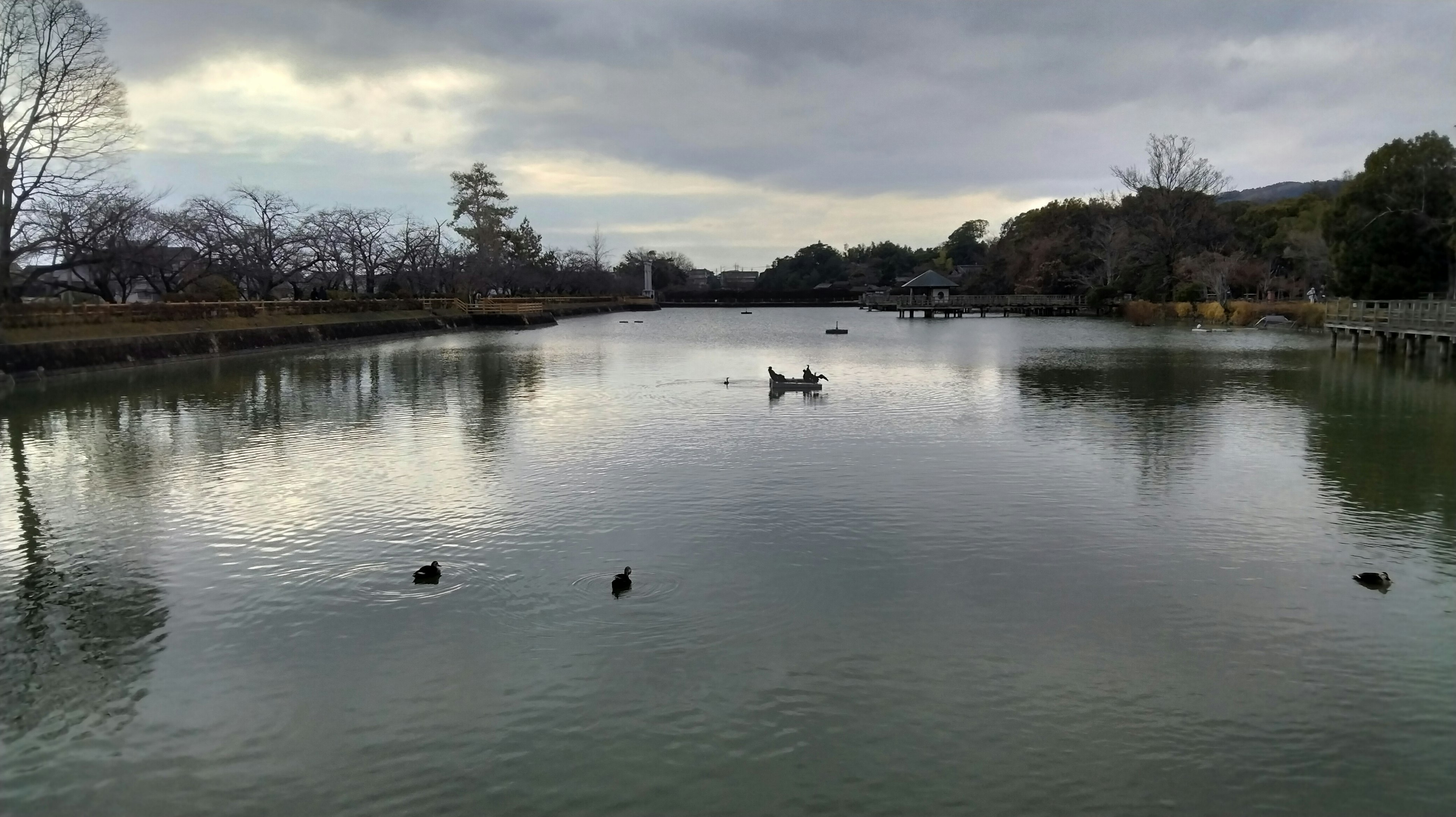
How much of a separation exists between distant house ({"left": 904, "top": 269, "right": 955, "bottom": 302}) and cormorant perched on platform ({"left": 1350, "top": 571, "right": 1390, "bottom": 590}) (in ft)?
233

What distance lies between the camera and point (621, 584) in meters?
7.57

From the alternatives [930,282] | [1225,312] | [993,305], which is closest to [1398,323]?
[1225,312]

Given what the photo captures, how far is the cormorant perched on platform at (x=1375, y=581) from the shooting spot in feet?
25.3

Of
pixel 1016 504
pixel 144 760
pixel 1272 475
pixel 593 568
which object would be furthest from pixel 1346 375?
pixel 144 760

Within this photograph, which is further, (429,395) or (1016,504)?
(429,395)

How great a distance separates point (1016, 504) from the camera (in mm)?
10398

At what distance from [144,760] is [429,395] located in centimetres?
1634

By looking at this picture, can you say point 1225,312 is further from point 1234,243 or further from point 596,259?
point 596,259

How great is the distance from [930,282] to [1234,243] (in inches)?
937

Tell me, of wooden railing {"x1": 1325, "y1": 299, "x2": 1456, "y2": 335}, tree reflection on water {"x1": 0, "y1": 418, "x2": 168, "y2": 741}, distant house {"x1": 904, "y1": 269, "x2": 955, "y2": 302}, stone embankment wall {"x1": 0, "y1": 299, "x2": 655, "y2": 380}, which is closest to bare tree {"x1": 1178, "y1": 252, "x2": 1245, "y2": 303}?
distant house {"x1": 904, "y1": 269, "x2": 955, "y2": 302}

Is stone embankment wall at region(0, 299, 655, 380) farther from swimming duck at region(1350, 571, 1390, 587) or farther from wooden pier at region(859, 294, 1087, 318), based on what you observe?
wooden pier at region(859, 294, 1087, 318)

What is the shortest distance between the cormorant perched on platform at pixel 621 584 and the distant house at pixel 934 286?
72.4m

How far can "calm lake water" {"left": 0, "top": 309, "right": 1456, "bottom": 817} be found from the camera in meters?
5.07

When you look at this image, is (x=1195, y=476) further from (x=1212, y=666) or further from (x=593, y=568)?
(x=593, y=568)
